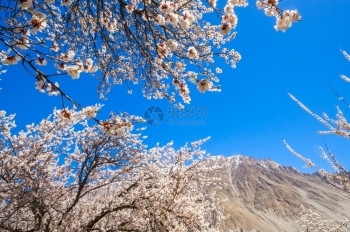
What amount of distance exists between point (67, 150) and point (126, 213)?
2.90m

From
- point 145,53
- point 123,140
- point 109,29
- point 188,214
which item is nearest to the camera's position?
point 145,53

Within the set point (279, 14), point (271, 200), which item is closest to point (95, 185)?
point (279, 14)

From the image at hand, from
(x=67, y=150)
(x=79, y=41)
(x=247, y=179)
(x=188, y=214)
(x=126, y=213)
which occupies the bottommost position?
(x=188, y=214)

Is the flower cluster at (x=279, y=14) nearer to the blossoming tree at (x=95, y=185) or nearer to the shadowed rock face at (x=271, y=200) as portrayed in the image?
the blossoming tree at (x=95, y=185)

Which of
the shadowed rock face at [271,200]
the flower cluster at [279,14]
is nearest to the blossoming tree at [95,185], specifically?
the flower cluster at [279,14]

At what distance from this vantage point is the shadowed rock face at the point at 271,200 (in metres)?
116

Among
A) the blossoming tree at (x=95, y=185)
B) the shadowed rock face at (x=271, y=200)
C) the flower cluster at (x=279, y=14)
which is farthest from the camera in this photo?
the shadowed rock face at (x=271, y=200)

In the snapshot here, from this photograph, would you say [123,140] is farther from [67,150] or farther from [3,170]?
[3,170]

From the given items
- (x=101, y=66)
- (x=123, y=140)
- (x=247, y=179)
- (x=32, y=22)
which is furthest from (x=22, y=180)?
(x=247, y=179)

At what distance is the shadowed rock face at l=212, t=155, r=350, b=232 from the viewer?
379 feet

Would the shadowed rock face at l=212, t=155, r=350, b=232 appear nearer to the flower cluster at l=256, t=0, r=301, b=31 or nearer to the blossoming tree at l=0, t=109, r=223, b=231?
the blossoming tree at l=0, t=109, r=223, b=231

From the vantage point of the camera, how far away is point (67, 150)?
1098cm

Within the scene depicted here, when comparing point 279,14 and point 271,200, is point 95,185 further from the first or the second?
point 271,200

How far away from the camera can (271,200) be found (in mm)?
143375
